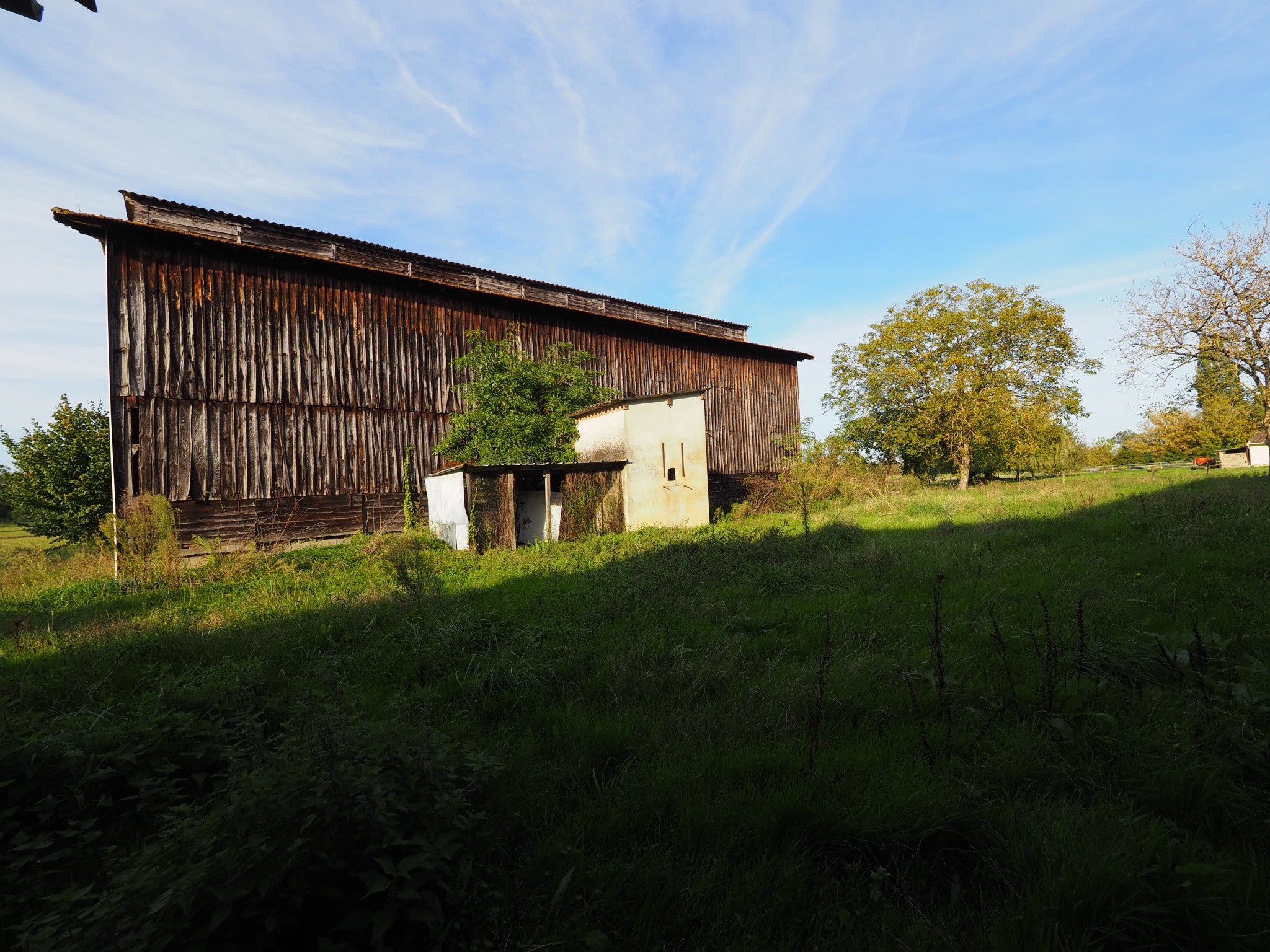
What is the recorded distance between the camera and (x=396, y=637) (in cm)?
559

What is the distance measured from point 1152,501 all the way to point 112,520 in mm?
20014

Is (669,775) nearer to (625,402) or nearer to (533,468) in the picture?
(533,468)

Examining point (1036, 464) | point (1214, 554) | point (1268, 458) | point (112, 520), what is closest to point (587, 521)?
point (112, 520)

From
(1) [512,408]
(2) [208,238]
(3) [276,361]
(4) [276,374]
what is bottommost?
(1) [512,408]

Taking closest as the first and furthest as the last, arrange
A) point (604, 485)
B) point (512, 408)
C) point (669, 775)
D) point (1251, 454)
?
point (669, 775) → point (604, 485) → point (512, 408) → point (1251, 454)

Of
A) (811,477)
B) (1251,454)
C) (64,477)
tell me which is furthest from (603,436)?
(1251,454)

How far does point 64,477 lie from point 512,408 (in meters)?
16.2

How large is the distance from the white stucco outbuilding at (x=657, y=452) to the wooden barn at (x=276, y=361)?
4917mm

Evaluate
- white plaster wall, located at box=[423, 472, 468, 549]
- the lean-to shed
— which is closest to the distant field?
white plaster wall, located at box=[423, 472, 468, 549]

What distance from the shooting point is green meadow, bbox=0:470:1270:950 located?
6.01 feet

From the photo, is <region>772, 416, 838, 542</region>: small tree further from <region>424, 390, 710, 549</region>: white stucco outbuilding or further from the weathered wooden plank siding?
the weathered wooden plank siding

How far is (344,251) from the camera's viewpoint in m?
15.8

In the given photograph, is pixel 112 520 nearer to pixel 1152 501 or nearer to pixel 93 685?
pixel 93 685

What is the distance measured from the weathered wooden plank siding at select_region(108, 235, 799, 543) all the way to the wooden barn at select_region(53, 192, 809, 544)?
3cm
